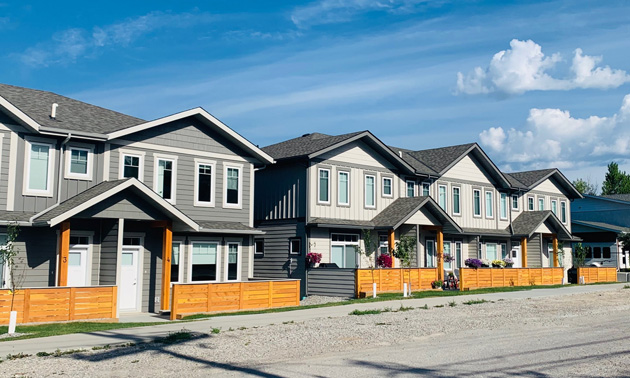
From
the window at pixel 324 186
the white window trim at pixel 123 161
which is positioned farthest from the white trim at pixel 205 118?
the window at pixel 324 186

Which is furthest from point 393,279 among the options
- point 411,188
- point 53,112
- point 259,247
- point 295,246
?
point 53,112

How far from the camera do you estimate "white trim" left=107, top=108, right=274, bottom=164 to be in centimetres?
2245

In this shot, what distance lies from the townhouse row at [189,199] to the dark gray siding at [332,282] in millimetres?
558

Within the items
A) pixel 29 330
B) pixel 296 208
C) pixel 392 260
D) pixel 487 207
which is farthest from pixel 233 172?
pixel 487 207

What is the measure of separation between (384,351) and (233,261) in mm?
13572

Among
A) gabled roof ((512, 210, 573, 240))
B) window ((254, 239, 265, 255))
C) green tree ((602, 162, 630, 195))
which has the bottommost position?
window ((254, 239, 265, 255))

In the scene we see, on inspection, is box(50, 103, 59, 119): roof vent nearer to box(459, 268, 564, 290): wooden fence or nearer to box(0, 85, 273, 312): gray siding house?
box(0, 85, 273, 312): gray siding house

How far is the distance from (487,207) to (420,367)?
29.7m

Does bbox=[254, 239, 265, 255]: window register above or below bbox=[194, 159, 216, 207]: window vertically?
below

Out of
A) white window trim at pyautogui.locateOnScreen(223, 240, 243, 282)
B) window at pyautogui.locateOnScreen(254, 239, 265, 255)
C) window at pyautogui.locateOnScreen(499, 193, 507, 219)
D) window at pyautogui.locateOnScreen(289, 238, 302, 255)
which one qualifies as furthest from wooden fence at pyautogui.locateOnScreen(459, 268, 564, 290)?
white window trim at pyautogui.locateOnScreen(223, 240, 243, 282)

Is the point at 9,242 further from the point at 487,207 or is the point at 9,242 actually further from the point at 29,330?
the point at 487,207

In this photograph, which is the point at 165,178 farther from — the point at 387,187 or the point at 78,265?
the point at 387,187

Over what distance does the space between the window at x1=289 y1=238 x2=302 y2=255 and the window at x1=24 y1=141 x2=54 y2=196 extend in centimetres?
1134

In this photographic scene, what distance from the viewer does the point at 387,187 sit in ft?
107
